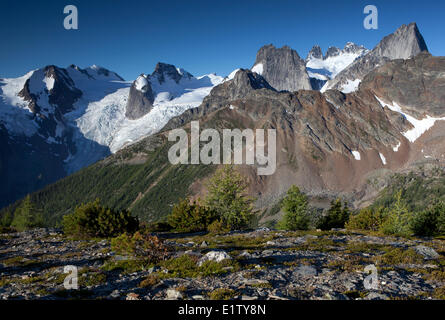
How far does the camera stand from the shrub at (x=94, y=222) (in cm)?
3231

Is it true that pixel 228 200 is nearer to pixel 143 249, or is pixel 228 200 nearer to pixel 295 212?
pixel 295 212

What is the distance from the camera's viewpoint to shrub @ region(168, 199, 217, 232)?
4181 centimetres

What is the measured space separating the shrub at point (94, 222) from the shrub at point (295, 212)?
30698 mm

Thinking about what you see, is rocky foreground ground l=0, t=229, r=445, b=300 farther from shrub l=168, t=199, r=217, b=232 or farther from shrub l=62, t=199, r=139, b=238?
shrub l=168, t=199, r=217, b=232

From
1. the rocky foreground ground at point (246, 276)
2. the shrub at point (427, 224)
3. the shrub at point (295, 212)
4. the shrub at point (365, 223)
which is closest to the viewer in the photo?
the rocky foreground ground at point (246, 276)

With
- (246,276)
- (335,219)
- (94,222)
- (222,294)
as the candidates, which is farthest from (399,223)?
(94,222)

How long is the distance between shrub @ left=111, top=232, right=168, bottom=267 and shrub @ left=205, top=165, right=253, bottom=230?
92.9 ft

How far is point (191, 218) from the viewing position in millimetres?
42062

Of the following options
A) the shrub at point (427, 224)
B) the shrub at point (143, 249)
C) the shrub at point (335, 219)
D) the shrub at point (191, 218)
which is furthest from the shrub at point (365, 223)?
the shrub at point (143, 249)

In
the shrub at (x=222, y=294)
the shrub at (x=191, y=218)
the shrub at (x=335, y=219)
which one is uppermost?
the shrub at (x=222, y=294)

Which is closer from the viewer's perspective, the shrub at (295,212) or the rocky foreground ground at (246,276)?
the rocky foreground ground at (246,276)

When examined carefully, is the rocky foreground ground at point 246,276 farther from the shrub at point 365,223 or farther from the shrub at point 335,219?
the shrub at point 335,219

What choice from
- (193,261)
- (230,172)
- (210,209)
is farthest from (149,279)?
(230,172)
